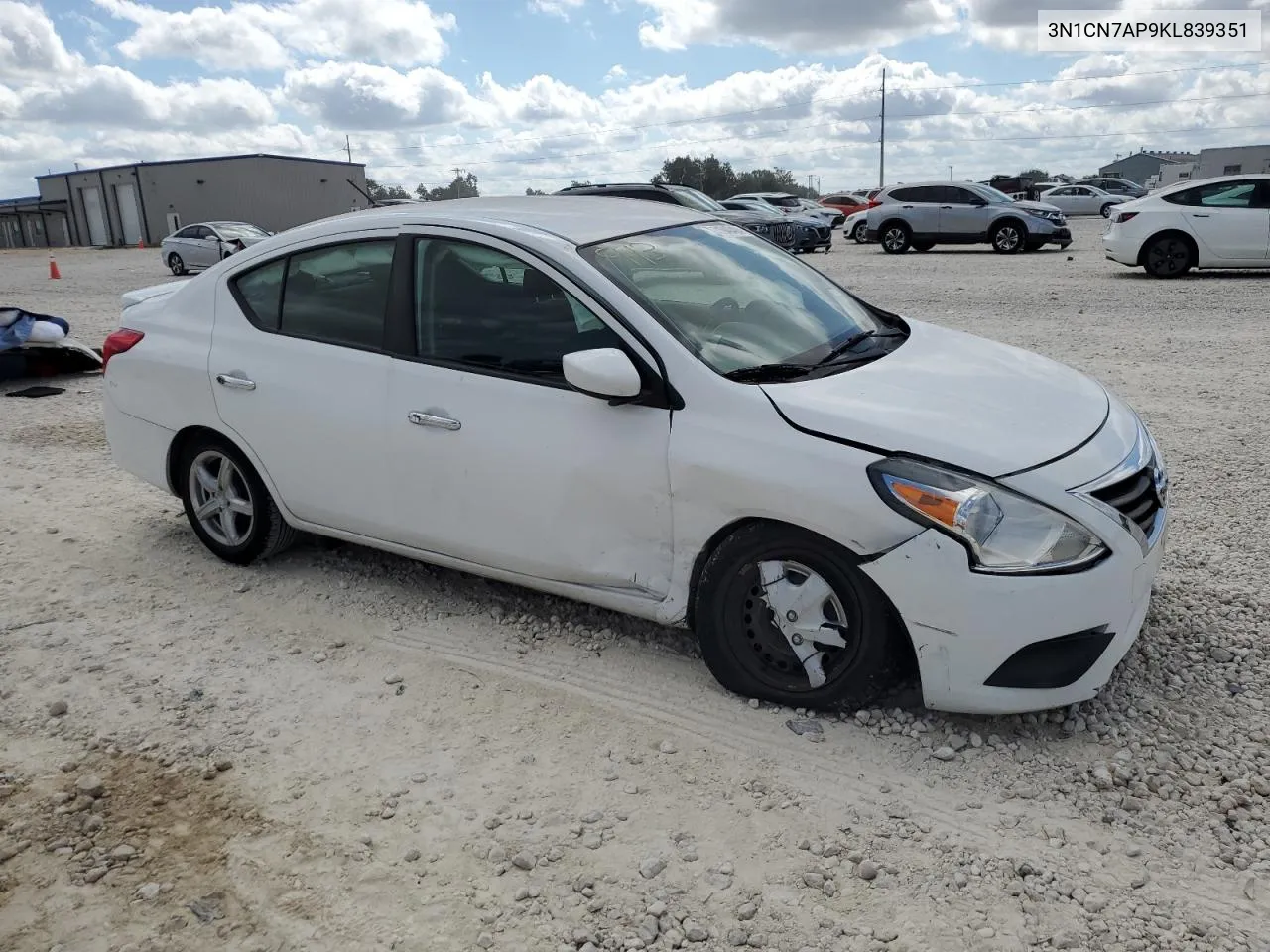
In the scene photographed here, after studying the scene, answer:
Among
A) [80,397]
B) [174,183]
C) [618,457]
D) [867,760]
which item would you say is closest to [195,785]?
[618,457]

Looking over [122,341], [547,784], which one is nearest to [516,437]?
[547,784]

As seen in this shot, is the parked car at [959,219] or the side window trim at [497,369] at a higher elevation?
the side window trim at [497,369]

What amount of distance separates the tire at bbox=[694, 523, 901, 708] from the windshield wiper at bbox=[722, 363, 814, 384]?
0.52 metres

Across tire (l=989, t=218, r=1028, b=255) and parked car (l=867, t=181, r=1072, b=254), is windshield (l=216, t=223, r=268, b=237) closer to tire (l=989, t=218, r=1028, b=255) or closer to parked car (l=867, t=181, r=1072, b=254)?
parked car (l=867, t=181, r=1072, b=254)

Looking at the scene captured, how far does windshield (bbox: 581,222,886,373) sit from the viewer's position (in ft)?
12.2

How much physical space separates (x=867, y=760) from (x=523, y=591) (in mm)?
1836

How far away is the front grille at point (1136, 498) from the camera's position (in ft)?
10.5

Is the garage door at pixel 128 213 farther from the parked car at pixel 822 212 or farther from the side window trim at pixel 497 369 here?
the side window trim at pixel 497 369

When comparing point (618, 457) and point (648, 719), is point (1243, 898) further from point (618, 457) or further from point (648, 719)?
point (618, 457)

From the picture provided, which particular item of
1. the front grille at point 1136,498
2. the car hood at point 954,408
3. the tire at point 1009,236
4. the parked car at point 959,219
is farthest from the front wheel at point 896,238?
the front grille at point 1136,498

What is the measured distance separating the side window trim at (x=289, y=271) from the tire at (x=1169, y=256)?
47.0ft

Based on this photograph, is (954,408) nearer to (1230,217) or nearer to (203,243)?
(1230,217)

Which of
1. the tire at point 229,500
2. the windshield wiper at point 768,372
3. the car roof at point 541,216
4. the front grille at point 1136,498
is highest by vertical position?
the car roof at point 541,216

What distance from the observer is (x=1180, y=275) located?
50.8ft
